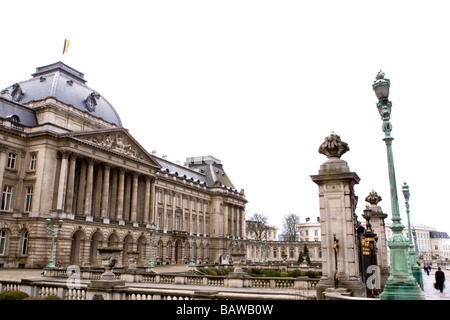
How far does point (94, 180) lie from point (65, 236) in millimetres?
11212

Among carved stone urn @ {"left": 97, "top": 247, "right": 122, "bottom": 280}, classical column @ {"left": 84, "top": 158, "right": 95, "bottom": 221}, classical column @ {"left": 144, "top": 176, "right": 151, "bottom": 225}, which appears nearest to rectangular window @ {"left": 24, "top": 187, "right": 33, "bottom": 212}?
A: classical column @ {"left": 84, "top": 158, "right": 95, "bottom": 221}

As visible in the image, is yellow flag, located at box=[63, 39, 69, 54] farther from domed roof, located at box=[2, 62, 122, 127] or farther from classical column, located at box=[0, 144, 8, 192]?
classical column, located at box=[0, 144, 8, 192]

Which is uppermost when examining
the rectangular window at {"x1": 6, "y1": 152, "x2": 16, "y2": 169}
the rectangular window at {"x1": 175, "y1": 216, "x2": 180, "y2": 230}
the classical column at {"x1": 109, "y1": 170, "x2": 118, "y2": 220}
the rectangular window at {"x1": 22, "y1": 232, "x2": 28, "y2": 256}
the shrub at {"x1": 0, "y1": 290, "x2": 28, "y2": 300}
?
the rectangular window at {"x1": 6, "y1": 152, "x2": 16, "y2": 169}

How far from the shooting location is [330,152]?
1508 cm

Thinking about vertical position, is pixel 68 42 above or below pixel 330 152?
above

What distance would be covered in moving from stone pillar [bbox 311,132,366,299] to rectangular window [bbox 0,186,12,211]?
1615 inches

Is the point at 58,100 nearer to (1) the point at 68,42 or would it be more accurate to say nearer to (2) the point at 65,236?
(1) the point at 68,42

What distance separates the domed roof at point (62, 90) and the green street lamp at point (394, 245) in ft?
154

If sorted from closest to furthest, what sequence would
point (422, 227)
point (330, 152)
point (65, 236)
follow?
point (330, 152), point (65, 236), point (422, 227)

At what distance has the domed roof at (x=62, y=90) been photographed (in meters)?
52.2

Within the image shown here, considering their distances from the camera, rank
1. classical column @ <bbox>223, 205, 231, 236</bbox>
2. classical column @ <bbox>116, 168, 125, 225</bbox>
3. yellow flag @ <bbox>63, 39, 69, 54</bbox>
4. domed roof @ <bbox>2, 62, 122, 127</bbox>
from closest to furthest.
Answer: domed roof @ <bbox>2, 62, 122, 127</bbox> → classical column @ <bbox>116, 168, 125, 225</bbox> → yellow flag @ <bbox>63, 39, 69, 54</bbox> → classical column @ <bbox>223, 205, 231, 236</bbox>

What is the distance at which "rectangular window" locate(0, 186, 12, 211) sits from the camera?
145ft

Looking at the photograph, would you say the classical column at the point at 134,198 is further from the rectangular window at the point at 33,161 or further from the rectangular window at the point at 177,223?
Answer: the rectangular window at the point at 177,223
